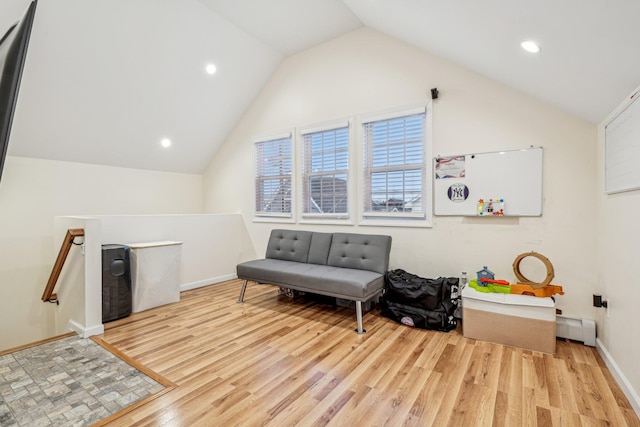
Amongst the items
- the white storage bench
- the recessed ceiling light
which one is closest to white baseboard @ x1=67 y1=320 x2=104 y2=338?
the white storage bench

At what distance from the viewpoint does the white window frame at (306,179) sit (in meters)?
3.97

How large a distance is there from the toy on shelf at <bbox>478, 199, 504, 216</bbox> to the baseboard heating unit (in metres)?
1.07

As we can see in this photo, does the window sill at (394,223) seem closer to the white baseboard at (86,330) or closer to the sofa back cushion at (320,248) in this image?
the sofa back cushion at (320,248)

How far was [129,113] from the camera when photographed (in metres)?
3.99

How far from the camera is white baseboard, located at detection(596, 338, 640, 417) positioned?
1.75 metres

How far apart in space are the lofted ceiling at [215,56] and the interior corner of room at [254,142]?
0.07ft

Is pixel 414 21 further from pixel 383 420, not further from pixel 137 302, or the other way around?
pixel 137 302

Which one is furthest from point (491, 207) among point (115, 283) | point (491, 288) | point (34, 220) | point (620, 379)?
point (34, 220)

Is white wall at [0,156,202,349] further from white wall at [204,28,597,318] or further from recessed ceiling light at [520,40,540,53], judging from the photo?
recessed ceiling light at [520,40,540,53]

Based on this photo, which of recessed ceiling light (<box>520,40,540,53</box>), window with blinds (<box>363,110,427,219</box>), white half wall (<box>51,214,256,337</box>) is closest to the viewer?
recessed ceiling light (<box>520,40,540,53</box>)

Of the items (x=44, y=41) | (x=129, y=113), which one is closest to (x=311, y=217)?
(x=129, y=113)

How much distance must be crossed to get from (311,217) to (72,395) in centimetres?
307

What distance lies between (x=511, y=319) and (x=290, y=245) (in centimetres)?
259

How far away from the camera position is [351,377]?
2.12 metres
